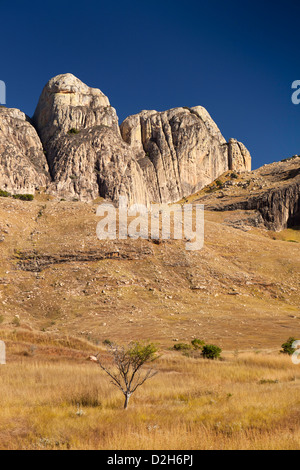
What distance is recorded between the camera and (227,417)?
7.89m

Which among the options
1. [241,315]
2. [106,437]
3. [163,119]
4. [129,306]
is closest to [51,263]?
[129,306]

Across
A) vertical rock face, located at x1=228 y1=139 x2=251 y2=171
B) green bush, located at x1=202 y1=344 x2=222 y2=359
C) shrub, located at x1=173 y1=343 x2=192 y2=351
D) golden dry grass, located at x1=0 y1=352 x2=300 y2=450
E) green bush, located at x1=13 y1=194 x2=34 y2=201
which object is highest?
vertical rock face, located at x1=228 y1=139 x2=251 y2=171

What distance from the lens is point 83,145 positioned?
114 meters

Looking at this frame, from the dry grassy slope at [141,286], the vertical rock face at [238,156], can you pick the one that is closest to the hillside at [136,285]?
the dry grassy slope at [141,286]

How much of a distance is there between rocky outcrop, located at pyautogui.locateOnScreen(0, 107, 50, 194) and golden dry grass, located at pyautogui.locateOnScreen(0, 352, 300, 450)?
9394 cm

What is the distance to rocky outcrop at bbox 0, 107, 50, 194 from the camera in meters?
97.6

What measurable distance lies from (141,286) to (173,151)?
393 feet

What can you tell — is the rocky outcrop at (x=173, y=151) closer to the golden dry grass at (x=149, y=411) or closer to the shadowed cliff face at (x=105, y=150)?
the shadowed cliff face at (x=105, y=150)

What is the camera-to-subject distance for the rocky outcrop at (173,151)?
14425 cm

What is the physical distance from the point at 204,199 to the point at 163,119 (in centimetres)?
5092

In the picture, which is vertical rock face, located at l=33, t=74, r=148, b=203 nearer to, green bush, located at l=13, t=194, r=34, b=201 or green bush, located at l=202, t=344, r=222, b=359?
green bush, located at l=13, t=194, r=34, b=201

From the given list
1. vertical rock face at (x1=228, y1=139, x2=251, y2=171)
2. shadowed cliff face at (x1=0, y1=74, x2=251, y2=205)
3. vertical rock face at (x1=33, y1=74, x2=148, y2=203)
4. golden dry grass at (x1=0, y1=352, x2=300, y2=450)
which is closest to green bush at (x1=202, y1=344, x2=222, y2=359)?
golden dry grass at (x1=0, y1=352, x2=300, y2=450)
